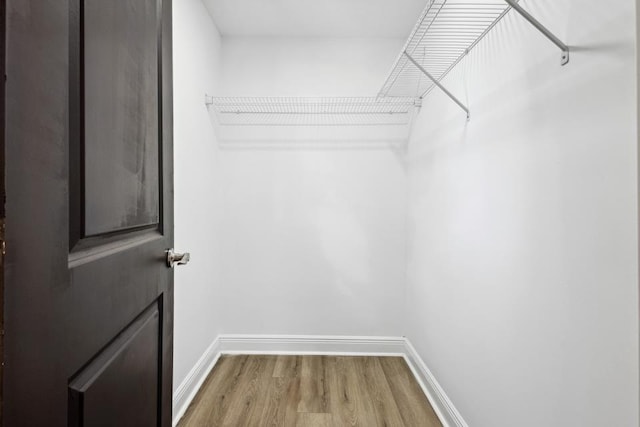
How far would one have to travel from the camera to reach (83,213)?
58cm

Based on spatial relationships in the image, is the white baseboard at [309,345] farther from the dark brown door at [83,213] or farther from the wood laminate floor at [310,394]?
the dark brown door at [83,213]

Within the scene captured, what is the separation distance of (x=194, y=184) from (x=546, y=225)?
1.76m

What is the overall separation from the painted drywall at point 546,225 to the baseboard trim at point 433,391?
0.21 ft

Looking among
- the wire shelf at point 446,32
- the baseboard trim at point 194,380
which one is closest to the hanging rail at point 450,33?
the wire shelf at point 446,32

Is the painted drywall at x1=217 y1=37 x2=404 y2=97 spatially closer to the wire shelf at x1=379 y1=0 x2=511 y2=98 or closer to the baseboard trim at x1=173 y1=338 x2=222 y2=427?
the wire shelf at x1=379 y1=0 x2=511 y2=98

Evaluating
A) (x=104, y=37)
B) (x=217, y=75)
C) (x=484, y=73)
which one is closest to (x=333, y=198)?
(x=217, y=75)

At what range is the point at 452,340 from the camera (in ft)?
5.53

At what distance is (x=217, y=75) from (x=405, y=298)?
2.11 meters

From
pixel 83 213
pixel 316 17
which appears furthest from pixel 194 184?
pixel 83 213

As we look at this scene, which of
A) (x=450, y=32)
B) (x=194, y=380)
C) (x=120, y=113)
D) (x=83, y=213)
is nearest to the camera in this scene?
(x=83, y=213)

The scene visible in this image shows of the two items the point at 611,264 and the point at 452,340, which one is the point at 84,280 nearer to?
the point at 611,264

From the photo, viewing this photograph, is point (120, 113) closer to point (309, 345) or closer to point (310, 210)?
point (310, 210)

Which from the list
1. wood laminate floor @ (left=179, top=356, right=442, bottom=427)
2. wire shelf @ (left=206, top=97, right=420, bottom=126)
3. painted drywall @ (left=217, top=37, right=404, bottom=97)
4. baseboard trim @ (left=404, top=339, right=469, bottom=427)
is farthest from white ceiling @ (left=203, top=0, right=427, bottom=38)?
wood laminate floor @ (left=179, top=356, right=442, bottom=427)

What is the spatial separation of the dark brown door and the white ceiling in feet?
4.80
